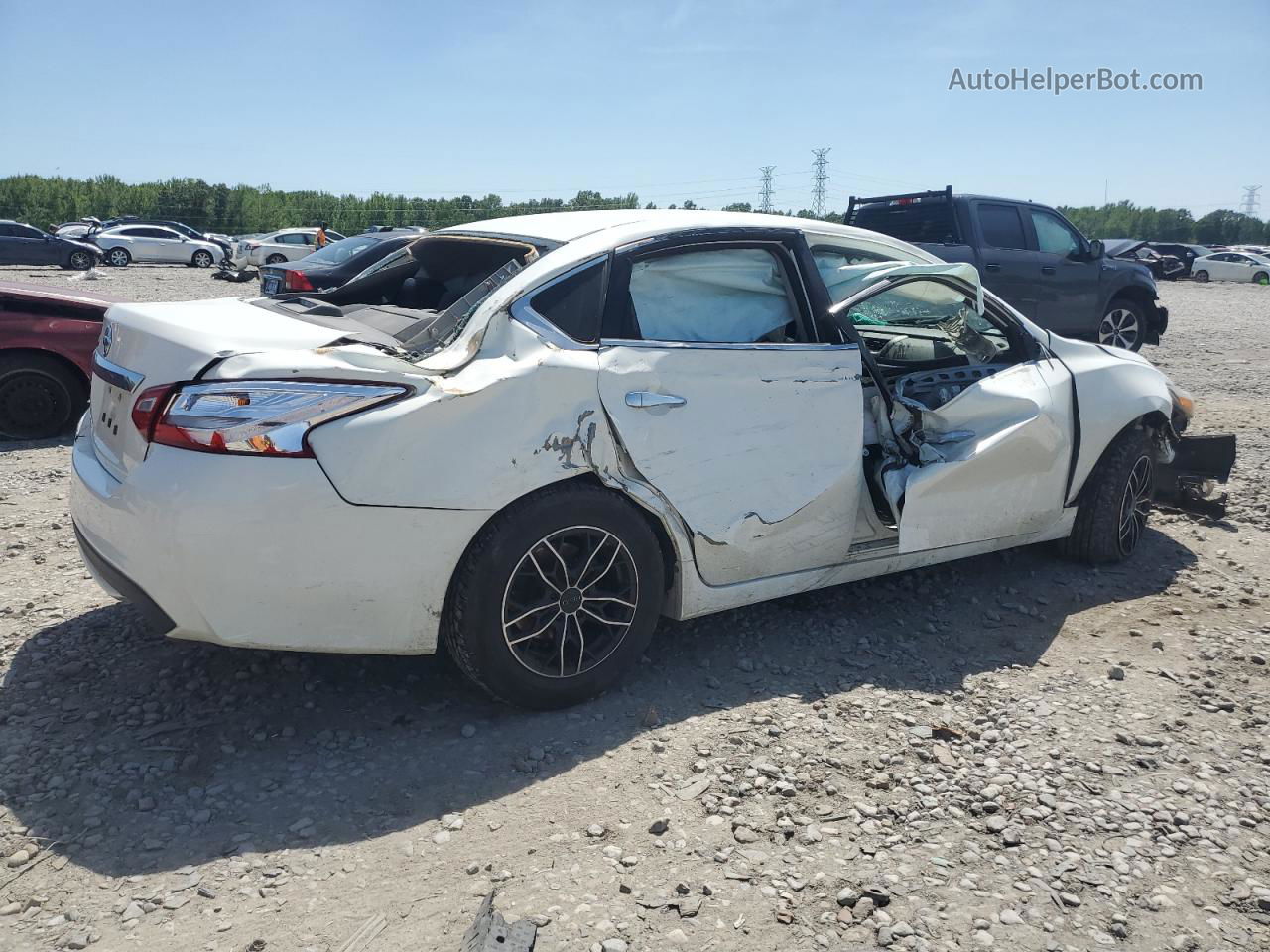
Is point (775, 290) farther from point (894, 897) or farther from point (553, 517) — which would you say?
point (894, 897)

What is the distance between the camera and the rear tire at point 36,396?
7.26 m

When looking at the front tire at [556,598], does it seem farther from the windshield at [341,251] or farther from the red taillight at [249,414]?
the windshield at [341,251]

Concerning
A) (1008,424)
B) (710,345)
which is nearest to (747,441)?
(710,345)

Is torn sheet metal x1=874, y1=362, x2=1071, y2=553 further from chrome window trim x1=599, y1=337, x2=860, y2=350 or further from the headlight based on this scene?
the headlight

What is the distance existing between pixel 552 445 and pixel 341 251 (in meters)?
11.9

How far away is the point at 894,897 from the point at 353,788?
160cm

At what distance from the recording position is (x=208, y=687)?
140 inches

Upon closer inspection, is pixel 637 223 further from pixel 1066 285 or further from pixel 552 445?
pixel 1066 285

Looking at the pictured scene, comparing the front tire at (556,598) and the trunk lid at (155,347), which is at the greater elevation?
the trunk lid at (155,347)

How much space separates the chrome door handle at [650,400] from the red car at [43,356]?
551 centimetres

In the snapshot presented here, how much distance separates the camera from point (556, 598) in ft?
11.0

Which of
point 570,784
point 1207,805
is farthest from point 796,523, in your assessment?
point 1207,805

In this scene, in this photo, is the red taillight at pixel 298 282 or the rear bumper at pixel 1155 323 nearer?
the red taillight at pixel 298 282

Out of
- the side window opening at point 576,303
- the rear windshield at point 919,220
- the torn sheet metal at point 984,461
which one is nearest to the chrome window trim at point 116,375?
the side window opening at point 576,303
